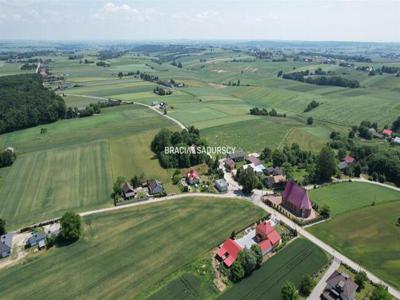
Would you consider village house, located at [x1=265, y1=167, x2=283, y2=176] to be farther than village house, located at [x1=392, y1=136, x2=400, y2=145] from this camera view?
No

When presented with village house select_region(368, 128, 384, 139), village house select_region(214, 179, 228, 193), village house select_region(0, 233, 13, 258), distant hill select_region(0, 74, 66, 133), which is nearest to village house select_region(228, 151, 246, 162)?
village house select_region(214, 179, 228, 193)

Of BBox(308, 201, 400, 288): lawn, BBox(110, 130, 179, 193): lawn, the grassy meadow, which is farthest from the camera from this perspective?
BBox(110, 130, 179, 193): lawn

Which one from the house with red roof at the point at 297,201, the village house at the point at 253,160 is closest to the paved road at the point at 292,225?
the house with red roof at the point at 297,201

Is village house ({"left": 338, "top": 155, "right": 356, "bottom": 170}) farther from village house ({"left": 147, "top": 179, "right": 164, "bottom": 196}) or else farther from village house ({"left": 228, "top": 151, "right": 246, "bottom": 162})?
village house ({"left": 147, "top": 179, "right": 164, "bottom": 196})

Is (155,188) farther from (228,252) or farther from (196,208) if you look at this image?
(228,252)

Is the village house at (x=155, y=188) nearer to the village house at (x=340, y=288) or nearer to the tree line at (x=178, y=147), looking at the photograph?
the tree line at (x=178, y=147)

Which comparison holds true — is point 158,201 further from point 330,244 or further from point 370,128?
point 370,128

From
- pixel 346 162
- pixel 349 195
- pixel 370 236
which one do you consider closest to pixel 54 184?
pixel 370 236

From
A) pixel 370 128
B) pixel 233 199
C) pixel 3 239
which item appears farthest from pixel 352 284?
pixel 370 128
